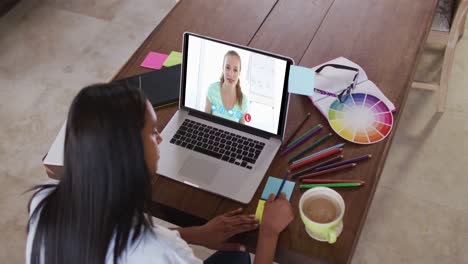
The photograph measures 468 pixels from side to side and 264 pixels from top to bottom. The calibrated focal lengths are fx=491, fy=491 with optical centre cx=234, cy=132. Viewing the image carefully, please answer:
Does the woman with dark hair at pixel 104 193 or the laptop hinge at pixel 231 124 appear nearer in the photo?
the woman with dark hair at pixel 104 193

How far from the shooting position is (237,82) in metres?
1.32

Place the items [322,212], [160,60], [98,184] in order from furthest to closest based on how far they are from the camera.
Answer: [160,60], [322,212], [98,184]

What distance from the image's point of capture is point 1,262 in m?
1.92

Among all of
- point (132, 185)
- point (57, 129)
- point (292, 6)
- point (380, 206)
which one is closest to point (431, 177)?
point (380, 206)

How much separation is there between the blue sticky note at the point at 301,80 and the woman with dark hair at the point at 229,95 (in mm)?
166

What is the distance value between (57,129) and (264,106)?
4.65 feet

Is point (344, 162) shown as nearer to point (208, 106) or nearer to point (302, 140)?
point (302, 140)

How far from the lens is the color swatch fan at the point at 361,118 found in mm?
1356

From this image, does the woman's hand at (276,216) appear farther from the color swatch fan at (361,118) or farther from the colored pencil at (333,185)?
the color swatch fan at (361,118)

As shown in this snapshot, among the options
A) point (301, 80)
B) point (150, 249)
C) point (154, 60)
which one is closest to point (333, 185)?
point (301, 80)

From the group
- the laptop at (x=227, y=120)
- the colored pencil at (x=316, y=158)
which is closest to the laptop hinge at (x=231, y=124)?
the laptop at (x=227, y=120)

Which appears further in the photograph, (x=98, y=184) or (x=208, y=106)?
(x=208, y=106)

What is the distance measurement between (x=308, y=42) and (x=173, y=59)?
0.45 m

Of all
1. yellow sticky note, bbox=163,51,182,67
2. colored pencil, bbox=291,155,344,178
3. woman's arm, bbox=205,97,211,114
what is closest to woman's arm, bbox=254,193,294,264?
colored pencil, bbox=291,155,344,178
